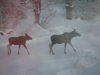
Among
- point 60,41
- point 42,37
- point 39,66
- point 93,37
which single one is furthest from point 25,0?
point 39,66

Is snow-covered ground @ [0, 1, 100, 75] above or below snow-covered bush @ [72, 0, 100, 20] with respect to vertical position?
below

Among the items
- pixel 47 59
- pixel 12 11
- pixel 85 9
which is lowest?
pixel 47 59

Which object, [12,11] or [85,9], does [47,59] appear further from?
[85,9]

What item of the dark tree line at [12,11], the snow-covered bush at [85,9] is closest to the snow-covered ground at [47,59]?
the dark tree line at [12,11]

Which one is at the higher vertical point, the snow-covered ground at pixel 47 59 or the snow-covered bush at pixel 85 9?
the snow-covered bush at pixel 85 9

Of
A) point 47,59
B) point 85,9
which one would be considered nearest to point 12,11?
point 47,59

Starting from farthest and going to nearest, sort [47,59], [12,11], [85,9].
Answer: [85,9], [12,11], [47,59]

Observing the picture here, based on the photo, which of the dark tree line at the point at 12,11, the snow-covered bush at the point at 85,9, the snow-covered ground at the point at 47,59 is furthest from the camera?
the snow-covered bush at the point at 85,9

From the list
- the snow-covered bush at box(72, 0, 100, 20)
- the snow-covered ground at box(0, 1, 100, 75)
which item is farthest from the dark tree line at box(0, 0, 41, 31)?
the snow-covered bush at box(72, 0, 100, 20)

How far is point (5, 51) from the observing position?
38.4 feet

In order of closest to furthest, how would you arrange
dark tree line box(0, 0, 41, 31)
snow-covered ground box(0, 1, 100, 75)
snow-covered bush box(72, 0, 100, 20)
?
1. snow-covered ground box(0, 1, 100, 75)
2. dark tree line box(0, 0, 41, 31)
3. snow-covered bush box(72, 0, 100, 20)

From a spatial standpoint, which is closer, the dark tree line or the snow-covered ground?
the snow-covered ground

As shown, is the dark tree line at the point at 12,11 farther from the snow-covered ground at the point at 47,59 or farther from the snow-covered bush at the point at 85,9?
the snow-covered bush at the point at 85,9

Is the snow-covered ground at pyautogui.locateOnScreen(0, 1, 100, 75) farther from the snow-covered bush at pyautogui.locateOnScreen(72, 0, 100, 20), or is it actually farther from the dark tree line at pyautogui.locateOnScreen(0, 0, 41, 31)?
the snow-covered bush at pyautogui.locateOnScreen(72, 0, 100, 20)
